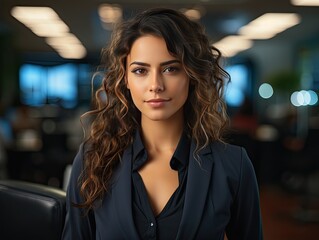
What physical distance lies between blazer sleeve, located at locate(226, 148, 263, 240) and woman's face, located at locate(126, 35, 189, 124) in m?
0.27

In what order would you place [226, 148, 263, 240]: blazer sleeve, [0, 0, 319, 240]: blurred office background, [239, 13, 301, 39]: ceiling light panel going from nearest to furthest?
[226, 148, 263, 240]: blazer sleeve, [0, 0, 319, 240]: blurred office background, [239, 13, 301, 39]: ceiling light panel

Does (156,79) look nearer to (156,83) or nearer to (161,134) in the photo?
(156,83)

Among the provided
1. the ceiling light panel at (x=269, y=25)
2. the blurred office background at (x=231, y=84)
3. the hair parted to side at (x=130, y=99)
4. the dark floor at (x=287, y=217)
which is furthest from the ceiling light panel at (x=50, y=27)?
the hair parted to side at (x=130, y=99)

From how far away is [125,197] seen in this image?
1.38m

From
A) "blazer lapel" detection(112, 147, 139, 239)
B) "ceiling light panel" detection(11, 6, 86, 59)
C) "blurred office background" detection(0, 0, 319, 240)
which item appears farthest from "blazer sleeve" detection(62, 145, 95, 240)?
"ceiling light panel" detection(11, 6, 86, 59)

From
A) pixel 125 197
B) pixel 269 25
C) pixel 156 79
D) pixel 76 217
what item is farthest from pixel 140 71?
pixel 269 25

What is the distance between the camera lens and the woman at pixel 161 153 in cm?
136

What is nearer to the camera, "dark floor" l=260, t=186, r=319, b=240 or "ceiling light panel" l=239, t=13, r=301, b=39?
"dark floor" l=260, t=186, r=319, b=240

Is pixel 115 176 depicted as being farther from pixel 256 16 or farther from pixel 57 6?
pixel 256 16

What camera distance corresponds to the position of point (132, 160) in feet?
4.83

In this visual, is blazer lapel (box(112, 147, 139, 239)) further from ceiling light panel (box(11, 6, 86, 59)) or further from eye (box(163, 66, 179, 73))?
ceiling light panel (box(11, 6, 86, 59))

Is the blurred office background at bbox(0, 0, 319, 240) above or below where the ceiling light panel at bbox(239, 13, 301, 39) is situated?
below

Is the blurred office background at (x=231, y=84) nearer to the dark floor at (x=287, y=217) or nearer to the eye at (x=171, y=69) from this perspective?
the dark floor at (x=287, y=217)

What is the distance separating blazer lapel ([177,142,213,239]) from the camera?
4.39 ft
